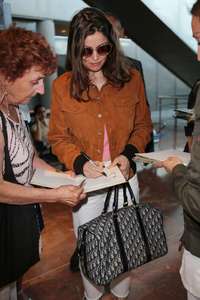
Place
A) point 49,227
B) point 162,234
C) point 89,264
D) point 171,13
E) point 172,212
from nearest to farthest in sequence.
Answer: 1. point 89,264
2. point 162,234
3. point 49,227
4. point 172,212
5. point 171,13

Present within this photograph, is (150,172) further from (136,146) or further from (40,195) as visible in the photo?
(40,195)

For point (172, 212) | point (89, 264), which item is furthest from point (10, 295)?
point (172, 212)

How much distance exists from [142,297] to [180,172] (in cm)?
136

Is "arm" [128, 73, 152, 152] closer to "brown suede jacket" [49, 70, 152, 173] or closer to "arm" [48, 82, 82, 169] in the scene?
"brown suede jacket" [49, 70, 152, 173]

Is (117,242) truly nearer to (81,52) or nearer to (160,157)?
(160,157)

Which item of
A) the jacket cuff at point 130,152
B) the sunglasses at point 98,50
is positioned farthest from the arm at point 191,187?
the sunglasses at point 98,50

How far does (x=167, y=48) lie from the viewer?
5.14m

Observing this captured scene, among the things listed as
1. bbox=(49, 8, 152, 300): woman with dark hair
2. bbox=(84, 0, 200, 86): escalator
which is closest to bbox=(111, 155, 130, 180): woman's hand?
bbox=(49, 8, 152, 300): woman with dark hair

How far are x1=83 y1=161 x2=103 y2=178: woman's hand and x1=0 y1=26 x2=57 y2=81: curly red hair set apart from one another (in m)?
0.53

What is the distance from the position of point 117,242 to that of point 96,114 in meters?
0.67

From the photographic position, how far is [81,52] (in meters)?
1.68

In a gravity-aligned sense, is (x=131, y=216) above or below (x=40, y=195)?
below

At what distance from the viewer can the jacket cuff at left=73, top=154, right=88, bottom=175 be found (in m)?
1.71

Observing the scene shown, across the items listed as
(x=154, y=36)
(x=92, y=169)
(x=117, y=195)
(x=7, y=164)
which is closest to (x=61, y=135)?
(x=92, y=169)
